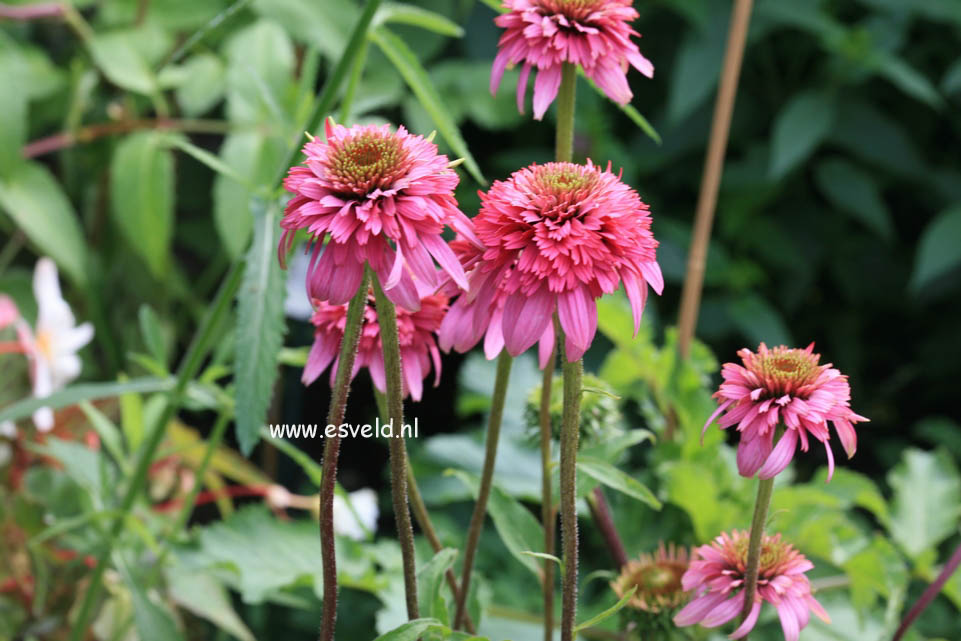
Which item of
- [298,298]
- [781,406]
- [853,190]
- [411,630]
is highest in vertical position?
[853,190]

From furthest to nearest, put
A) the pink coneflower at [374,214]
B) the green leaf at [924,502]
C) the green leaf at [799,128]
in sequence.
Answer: the green leaf at [799,128] < the green leaf at [924,502] < the pink coneflower at [374,214]

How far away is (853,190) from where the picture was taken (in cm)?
133

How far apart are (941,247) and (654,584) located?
2.91 ft

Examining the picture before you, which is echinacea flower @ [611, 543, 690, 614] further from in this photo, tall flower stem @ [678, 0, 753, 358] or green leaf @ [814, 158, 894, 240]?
green leaf @ [814, 158, 894, 240]

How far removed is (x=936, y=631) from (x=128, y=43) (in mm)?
1107

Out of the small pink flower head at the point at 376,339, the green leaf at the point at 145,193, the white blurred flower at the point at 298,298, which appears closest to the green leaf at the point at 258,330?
the small pink flower head at the point at 376,339

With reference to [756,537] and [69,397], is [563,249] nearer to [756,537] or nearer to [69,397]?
[756,537]

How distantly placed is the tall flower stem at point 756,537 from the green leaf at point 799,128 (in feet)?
2.75

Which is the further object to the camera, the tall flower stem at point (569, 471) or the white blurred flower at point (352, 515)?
the white blurred flower at point (352, 515)

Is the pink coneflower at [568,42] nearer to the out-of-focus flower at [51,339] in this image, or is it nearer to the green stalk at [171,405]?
the green stalk at [171,405]

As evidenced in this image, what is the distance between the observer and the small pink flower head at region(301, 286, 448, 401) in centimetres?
45

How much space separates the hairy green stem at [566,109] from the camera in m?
0.48

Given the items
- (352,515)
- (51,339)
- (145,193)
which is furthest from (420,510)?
(145,193)

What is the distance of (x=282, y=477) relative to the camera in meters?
1.31
